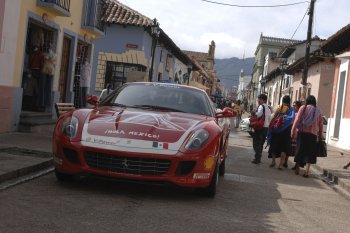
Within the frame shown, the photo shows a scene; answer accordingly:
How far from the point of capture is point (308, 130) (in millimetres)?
10867

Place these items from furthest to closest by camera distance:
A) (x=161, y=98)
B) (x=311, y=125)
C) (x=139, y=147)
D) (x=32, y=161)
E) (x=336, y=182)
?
(x=311, y=125), (x=336, y=182), (x=32, y=161), (x=161, y=98), (x=139, y=147)

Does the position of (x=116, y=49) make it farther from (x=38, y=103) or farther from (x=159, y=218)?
(x=159, y=218)

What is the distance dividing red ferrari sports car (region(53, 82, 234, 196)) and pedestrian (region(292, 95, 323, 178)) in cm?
441

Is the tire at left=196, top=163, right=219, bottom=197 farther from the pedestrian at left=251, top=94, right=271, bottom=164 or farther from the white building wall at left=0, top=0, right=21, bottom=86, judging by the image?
the white building wall at left=0, top=0, right=21, bottom=86

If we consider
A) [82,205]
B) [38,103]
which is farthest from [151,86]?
[38,103]

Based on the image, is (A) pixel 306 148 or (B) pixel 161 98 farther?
(A) pixel 306 148

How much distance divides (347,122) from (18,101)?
484 inches

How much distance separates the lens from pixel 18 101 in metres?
12.1

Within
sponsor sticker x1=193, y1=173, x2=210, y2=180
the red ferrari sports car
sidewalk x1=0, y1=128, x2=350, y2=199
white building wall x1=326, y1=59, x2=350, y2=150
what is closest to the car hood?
the red ferrari sports car

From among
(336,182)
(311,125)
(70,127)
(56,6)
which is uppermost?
(56,6)

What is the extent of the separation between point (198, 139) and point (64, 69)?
10890 mm

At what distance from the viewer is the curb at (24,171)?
6613 millimetres

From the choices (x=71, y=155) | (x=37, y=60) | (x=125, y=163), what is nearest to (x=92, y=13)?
(x=37, y=60)

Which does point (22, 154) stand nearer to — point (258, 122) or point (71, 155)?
point (71, 155)
